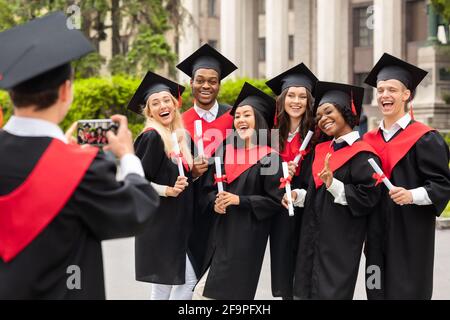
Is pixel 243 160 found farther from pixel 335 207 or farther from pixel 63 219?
pixel 63 219

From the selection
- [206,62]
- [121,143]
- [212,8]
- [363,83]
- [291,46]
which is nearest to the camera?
[121,143]

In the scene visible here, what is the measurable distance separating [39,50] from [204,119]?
11.4ft

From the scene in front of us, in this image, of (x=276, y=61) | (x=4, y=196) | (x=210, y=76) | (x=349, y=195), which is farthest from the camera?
(x=276, y=61)

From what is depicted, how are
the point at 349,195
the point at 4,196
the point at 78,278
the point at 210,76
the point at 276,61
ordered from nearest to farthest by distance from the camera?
the point at 4,196 → the point at 78,278 → the point at 349,195 → the point at 210,76 → the point at 276,61

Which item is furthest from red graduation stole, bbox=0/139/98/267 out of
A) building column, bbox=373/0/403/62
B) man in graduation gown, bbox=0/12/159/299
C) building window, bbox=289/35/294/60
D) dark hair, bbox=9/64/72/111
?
building window, bbox=289/35/294/60

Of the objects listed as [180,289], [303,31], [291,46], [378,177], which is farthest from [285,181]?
[291,46]

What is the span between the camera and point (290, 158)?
20.9ft

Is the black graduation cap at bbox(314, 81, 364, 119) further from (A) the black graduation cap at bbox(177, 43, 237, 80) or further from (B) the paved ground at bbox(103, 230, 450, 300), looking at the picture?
(B) the paved ground at bbox(103, 230, 450, 300)

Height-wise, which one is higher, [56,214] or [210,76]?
[210,76]

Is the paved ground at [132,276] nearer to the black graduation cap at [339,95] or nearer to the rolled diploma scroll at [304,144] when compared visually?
the rolled diploma scroll at [304,144]
